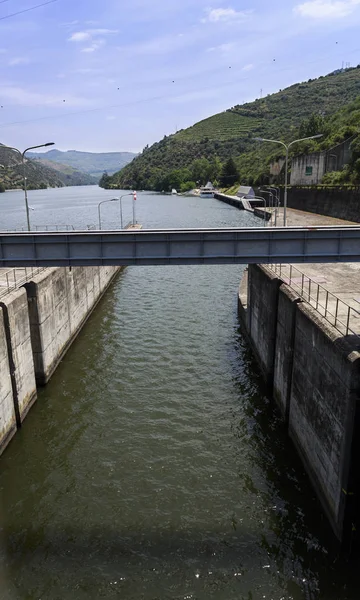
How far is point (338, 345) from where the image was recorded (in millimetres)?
11438

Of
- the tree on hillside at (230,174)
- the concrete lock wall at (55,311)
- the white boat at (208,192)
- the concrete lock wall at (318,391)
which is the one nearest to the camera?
the concrete lock wall at (318,391)

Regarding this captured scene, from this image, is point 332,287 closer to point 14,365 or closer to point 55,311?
point 55,311

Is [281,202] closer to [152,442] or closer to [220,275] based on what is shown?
[220,275]

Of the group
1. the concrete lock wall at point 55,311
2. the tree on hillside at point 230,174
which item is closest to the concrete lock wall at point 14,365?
Answer: the concrete lock wall at point 55,311

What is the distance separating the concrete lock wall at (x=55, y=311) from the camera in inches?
725

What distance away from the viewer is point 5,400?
1498 centimetres

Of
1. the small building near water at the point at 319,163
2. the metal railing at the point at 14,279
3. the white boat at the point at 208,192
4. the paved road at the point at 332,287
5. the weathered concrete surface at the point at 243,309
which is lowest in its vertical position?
→ the weathered concrete surface at the point at 243,309

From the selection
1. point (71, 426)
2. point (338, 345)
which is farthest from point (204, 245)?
point (71, 426)

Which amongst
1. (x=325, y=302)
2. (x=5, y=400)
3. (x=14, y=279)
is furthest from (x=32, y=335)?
(x=325, y=302)

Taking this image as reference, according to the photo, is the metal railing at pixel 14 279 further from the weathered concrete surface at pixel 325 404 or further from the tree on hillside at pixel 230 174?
the tree on hillside at pixel 230 174

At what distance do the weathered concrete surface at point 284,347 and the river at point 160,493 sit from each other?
35.1 inches

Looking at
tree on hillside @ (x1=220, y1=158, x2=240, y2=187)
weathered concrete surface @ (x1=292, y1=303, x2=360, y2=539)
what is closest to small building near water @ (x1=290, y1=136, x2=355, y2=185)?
weathered concrete surface @ (x1=292, y1=303, x2=360, y2=539)

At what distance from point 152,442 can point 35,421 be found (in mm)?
4868

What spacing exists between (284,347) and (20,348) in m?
10.1
